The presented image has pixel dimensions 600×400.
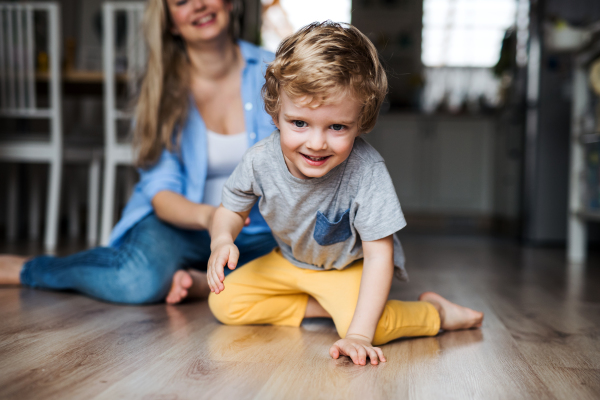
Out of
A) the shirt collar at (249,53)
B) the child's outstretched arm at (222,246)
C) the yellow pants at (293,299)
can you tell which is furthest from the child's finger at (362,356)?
the shirt collar at (249,53)

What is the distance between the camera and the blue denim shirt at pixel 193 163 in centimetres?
126

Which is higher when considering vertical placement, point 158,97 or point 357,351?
point 158,97

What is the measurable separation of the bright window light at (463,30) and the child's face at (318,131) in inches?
184

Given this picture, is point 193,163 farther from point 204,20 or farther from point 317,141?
point 317,141

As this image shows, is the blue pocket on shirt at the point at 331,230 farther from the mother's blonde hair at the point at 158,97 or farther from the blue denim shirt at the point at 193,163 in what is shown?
the mother's blonde hair at the point at 158,97

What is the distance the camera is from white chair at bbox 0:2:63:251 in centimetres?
227

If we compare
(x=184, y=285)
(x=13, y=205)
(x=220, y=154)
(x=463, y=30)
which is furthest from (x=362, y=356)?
(x=463, y=30)

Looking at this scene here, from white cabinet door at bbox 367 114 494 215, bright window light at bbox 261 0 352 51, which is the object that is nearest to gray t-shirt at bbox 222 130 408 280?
white cabinet door at bbox 367 114 494 215

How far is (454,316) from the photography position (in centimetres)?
100

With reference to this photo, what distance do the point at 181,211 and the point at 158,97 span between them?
11.5 inches

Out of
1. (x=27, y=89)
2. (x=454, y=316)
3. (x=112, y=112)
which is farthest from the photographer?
(x=27, y=89)

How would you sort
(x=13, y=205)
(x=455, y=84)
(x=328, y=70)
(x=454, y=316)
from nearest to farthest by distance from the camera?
(x=328, y=70)
(x=454, y=316)
(x=13, y=205)
(x=455, y=84)

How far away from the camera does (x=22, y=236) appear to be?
2.62m

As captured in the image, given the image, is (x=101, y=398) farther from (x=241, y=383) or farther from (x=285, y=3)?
(x=285, y=3)
